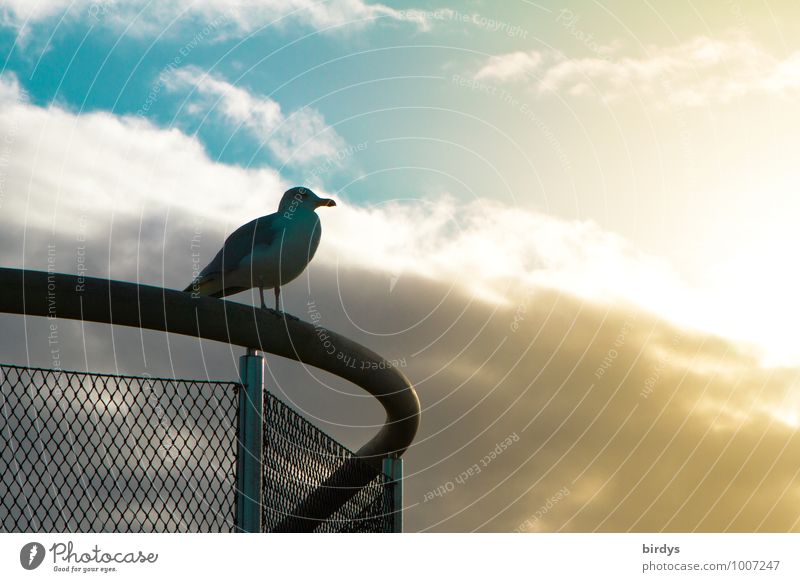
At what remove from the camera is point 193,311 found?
6445 millimetres

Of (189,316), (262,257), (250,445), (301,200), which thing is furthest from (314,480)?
Result: (301,200)

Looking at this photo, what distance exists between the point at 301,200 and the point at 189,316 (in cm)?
433

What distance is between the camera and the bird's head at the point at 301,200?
10.5 metres

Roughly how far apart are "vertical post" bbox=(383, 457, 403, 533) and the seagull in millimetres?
1879

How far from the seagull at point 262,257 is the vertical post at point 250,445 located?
321 centimetres

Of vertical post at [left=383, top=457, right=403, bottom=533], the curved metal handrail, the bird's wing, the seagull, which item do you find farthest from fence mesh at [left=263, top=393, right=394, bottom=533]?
the bird's wing

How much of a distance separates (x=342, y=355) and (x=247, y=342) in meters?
0.93

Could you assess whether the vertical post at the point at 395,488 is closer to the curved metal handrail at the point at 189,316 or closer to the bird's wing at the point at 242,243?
the curved metal handrail at the point at 189,316

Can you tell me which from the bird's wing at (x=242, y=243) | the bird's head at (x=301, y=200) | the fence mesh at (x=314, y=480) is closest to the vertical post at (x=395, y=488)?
the fence mesh at (x=314, y=480)

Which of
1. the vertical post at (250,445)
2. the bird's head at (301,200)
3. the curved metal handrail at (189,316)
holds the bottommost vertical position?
the vertical post at (250,445)

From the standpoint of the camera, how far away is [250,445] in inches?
246

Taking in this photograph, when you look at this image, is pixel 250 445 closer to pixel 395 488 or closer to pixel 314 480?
pixel 314 480
